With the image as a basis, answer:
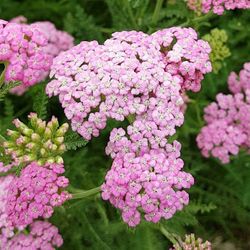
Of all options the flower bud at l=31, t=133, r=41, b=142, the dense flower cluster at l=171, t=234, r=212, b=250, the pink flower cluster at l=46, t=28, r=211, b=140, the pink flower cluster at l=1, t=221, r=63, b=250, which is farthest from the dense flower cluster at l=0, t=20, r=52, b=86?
the dense flower cluster at l=171, t=234, r=212, b=250

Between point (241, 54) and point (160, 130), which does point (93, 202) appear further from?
point (241, 54)

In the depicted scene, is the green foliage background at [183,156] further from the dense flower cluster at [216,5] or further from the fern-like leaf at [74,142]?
the fern-like leaf at [74,142]

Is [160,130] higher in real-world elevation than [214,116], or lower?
higher

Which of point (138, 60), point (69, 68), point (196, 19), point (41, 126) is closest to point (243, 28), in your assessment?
point (196, 19)

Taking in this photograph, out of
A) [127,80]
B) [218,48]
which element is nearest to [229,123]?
[218,48]

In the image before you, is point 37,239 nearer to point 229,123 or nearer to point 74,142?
point 74,142

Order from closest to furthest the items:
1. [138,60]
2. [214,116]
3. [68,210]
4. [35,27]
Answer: [138,60], [35,27], [68,210], [214,116]
